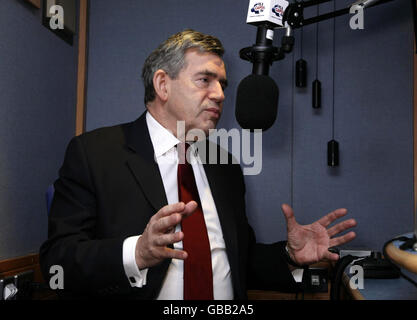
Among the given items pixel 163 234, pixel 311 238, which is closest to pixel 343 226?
pixel 311 238

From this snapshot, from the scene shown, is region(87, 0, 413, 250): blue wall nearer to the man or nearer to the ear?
the man

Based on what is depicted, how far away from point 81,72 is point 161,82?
0.53 metres

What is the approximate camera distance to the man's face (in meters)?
1.22

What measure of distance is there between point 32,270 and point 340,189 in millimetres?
1131

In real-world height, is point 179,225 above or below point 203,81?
below

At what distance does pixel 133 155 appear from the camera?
1.16 meters

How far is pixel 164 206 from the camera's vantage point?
98 cm

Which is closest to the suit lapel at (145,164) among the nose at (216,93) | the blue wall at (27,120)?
the nose at (216,93)

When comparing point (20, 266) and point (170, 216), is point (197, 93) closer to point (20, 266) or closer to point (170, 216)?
point (170, 216)

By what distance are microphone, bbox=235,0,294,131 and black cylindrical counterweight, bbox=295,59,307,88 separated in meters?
0.35

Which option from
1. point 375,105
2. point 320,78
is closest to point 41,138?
point 320,78

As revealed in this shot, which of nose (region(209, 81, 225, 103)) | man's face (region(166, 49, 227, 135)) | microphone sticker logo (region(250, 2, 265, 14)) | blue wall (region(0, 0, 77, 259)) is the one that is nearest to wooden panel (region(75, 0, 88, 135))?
blue wall (region(0, 0, 77, 259))

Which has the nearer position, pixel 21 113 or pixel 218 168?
pixel 21 113
